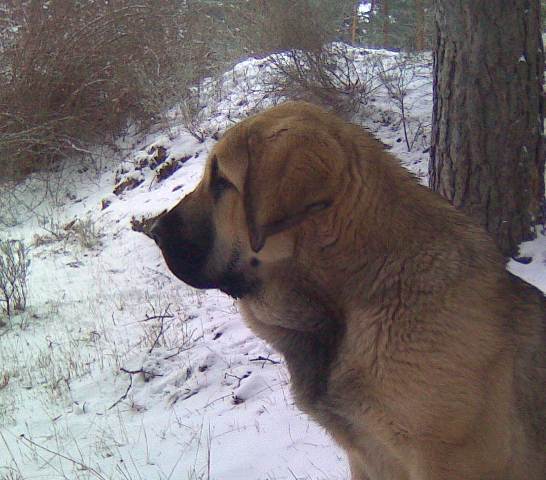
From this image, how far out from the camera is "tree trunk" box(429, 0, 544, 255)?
4273 mm

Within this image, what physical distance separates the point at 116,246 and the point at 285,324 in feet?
23.6

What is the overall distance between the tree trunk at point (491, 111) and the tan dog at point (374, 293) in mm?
2283

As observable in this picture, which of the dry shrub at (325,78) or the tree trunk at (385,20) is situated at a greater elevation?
the tree trunk at (385,20)

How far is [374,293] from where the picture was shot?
2211 millimetres

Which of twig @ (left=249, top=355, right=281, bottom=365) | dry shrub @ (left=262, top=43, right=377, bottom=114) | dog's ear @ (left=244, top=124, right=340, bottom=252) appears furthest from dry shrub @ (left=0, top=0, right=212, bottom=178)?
dog's ear @ (left=244, top=124, right=340, bottom=252)

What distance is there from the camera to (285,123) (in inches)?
90.0

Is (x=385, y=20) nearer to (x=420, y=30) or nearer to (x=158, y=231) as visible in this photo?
(x=420, y=30)

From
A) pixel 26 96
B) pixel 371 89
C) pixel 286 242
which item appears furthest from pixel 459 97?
pixel 26 96

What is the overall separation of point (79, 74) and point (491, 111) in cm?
1164

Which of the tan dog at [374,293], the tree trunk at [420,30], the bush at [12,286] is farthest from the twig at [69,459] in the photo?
the tree trunk at [420,30]

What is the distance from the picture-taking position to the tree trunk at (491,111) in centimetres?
427

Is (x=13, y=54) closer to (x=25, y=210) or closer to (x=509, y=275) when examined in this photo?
(x=25, y=210)

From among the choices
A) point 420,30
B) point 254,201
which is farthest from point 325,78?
point 254,201

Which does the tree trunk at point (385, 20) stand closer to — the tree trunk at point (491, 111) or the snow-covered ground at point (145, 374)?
the snow-covered ground at point (145, 374)
